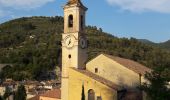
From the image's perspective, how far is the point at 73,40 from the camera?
3541 centimetres

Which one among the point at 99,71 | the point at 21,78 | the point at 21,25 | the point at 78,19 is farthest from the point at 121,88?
the point at 21,25

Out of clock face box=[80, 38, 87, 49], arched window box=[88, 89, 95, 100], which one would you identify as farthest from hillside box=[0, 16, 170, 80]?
arched window box=[88, 89, 95, 100]

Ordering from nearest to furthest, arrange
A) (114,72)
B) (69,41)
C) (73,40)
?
(114,72) < (73,40) < (69,41)

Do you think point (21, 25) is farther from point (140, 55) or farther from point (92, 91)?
point (92, 91)

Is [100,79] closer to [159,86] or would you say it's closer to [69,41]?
[69,41]

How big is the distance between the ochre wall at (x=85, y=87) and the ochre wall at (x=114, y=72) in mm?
3009

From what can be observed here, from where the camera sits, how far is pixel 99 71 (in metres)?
35.8

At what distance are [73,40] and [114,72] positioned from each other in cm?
546

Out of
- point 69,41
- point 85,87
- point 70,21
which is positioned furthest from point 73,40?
point 85,87

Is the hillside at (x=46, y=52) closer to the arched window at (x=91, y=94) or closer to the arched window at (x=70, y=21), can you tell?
the arched window at (x=70, y=21)

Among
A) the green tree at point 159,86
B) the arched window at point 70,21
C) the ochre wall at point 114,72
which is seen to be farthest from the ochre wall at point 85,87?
the green tree at point 159,86

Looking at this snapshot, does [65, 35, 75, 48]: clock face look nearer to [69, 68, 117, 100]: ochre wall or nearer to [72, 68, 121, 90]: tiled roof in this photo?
[69, 68, 117, 100]: ochre wall

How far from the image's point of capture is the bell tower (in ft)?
115

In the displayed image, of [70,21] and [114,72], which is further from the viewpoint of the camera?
[70,21]
